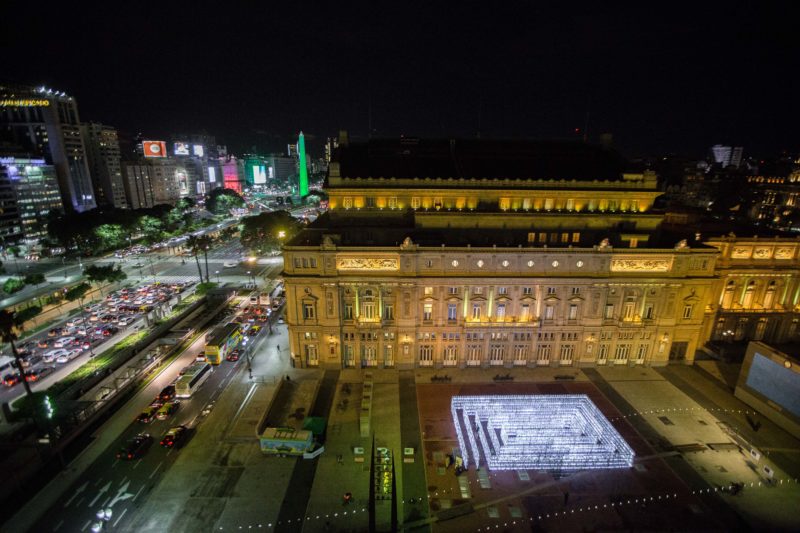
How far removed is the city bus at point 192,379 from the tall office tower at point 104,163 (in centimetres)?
17448

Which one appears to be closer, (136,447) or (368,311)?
(136,447)

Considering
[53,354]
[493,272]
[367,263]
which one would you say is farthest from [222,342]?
[493,272]

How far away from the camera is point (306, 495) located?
1553 inches

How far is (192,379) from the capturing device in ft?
183

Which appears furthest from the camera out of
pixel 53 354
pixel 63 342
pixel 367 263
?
pixel 63 342

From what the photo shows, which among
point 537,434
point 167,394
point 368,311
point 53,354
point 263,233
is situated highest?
point 368,311

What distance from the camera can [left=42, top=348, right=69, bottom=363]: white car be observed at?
66394 millimetres

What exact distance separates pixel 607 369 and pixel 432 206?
38.6 m

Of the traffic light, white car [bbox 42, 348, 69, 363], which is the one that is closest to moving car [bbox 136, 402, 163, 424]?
the traffic light

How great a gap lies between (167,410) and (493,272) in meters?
48.7

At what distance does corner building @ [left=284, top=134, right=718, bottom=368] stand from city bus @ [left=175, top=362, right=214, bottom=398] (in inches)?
526

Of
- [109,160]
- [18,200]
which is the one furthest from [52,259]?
[109,160]

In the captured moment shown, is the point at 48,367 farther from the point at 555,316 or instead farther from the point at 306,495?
the point at 555,316

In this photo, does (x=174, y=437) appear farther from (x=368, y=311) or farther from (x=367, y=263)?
(x=367, y=263)
